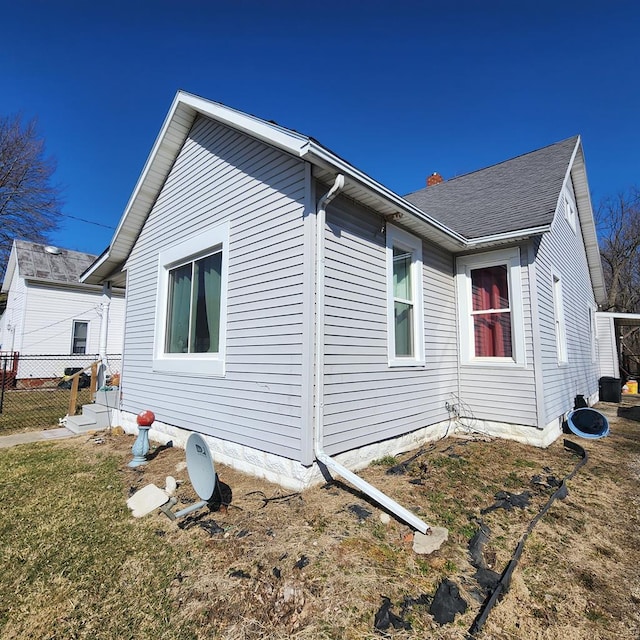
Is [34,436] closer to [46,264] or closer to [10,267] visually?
[46,264]

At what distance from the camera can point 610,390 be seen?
11.2 meters

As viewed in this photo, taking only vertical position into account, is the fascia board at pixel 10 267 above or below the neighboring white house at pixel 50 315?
above

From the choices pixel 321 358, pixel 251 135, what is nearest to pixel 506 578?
pixel 321 358

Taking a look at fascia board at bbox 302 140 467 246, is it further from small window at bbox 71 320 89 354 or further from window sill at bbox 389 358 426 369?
small window at bbox 71 320 89 354

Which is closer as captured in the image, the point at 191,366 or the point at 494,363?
the point at 191,366

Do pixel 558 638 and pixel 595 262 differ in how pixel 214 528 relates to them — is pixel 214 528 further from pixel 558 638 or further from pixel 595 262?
pixel 595 262

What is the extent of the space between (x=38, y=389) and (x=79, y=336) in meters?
2.79

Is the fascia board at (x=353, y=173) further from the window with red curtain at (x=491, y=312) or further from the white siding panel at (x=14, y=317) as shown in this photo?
the white siding panel at (x=14, y=317)

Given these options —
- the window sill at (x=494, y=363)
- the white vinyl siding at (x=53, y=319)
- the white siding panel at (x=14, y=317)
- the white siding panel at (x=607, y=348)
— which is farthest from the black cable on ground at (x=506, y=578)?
the white siding panel at (x=14, y=317)

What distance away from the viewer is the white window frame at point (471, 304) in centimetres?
566

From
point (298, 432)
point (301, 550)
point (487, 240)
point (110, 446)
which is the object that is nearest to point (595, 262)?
point (487, 240)

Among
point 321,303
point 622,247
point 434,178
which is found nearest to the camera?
point 321,303

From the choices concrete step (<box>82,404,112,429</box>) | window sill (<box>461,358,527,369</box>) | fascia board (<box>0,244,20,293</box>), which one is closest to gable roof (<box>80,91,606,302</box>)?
window sill (<box>461,358,527,369</box>)

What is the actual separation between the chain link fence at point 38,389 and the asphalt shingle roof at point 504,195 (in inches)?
389
